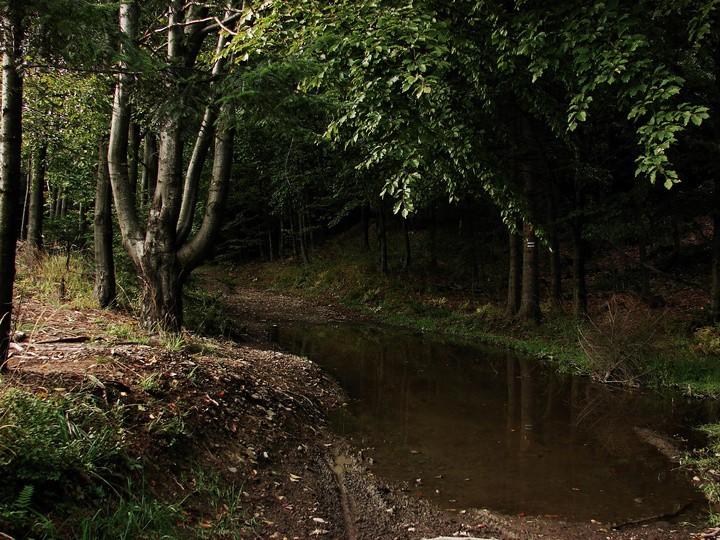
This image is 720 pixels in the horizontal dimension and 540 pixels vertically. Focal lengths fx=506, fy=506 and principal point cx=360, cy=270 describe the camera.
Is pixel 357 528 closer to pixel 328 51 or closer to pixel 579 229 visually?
pixel 328 51

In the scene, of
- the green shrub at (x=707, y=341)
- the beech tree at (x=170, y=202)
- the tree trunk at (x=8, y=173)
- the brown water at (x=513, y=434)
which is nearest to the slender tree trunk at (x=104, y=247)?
the beech tree at (x=170, y=202)

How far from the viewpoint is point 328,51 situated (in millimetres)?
6141

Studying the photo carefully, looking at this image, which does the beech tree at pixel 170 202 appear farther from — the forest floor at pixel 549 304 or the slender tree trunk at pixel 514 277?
the slender tree trunk at pixel 514 277

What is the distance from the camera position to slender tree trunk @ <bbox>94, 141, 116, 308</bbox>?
8.73 meters

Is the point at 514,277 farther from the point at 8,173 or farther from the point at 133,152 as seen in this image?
the point at 8,173

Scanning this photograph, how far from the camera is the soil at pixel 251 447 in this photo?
406cm

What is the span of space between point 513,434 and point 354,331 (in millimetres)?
8483

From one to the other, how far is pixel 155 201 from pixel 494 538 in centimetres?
649

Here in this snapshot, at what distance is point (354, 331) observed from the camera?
14.7 m

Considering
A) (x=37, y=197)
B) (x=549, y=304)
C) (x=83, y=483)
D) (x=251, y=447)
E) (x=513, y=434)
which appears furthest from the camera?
(x=549, y=304)

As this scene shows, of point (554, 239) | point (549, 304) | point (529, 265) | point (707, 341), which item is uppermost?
point (554, 239)

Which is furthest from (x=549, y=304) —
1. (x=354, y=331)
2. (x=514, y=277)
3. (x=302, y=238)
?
(x=302, y=238)

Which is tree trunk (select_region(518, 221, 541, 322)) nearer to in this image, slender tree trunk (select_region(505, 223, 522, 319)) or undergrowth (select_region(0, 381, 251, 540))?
slender tree trunk (select_region(505, 223, 522, 319))

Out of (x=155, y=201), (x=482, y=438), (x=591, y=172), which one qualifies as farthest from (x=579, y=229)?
(x=155, y=201)
